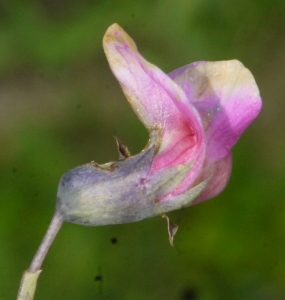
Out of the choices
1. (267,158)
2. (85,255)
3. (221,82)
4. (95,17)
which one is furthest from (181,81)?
(95,17)

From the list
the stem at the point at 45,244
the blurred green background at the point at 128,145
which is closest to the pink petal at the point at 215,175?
the stem at the point at 45,244

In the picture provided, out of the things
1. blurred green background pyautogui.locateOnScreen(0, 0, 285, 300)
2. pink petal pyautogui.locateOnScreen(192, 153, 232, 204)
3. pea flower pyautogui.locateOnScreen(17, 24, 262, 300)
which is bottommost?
blurred green background pyautogui.locateOnScreen(0, 0, 285, 300)

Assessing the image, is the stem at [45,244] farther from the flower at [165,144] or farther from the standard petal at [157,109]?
the standard petal at [157,109]

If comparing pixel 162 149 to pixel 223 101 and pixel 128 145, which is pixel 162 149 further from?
pixel 128 145

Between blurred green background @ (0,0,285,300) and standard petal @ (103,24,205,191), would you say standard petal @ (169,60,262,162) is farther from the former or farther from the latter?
blurred green background @ (0,0,285,300)

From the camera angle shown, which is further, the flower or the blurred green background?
the blurred green background

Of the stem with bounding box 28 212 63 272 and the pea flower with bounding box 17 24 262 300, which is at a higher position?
the pea flower with bounding box 17 24 262 300

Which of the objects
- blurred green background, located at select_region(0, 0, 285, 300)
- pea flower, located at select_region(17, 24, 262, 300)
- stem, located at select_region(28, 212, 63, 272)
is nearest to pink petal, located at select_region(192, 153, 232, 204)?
pea flower, located at select_region(17, 24, 262, 300)

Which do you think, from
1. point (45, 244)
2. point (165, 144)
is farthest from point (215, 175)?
point (45, 244)
